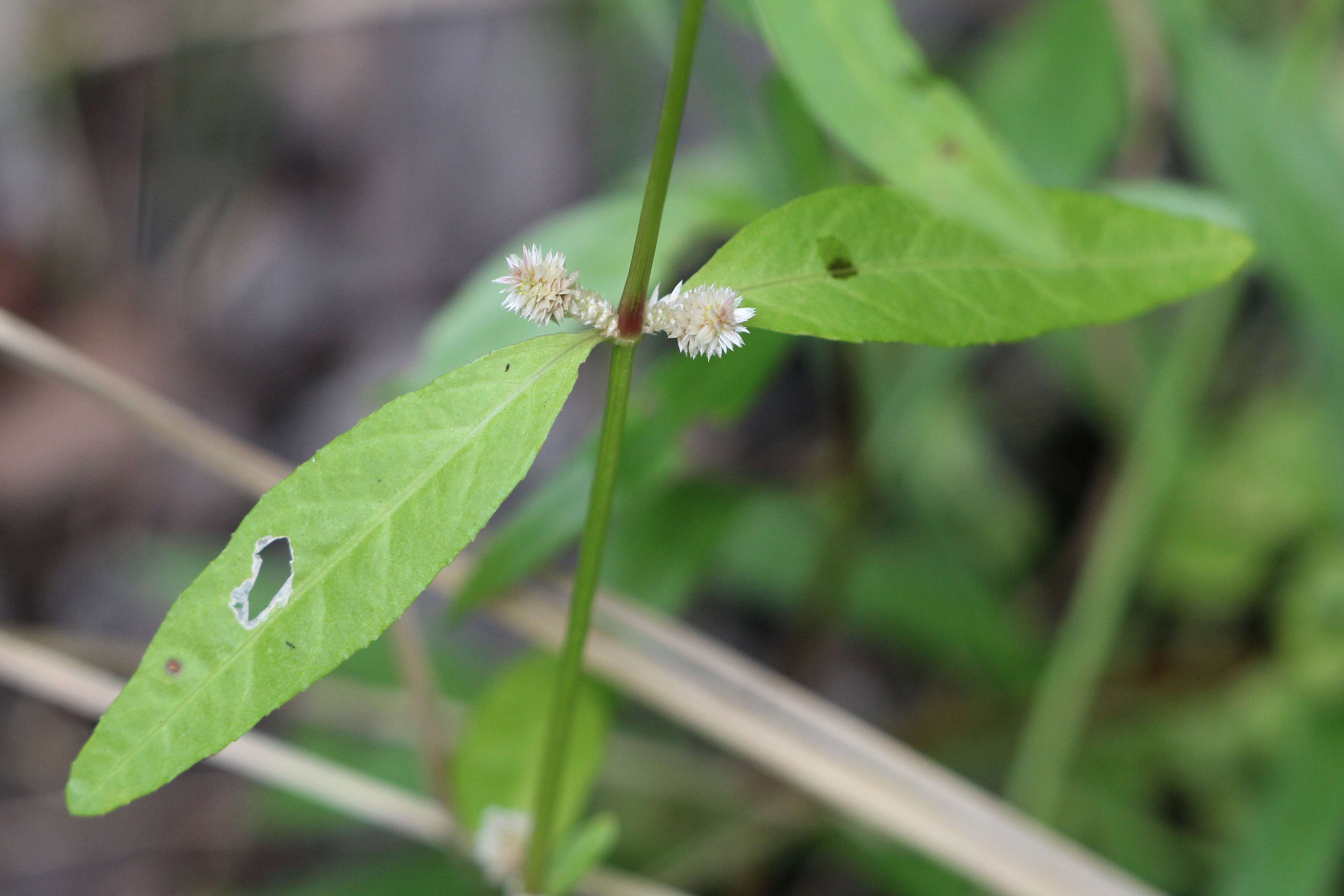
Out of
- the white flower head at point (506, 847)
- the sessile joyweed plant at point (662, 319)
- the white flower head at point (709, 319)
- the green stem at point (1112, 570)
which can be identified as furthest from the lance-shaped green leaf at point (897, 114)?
the green stem at point (1112, 570)

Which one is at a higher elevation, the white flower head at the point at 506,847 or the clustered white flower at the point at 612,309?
the clustered white flower at the point at 612,309

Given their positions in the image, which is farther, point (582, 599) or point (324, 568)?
point (582, 599)

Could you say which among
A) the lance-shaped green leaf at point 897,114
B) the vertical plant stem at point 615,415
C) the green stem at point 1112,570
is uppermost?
the green stem at point 1112,570

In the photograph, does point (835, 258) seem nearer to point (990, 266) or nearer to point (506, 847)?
point (990, 266)

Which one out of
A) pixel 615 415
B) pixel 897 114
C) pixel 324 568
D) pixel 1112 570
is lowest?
pixel 324 568

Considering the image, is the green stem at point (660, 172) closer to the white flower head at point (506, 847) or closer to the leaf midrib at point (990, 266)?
the leaf midrib at point (990, 266)

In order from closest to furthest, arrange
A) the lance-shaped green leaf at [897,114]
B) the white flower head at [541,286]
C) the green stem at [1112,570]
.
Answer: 1. the lance-shaped green leaf at [897,114]
2. the white flower head at [541,286]
3. the green stem at [1112,570]

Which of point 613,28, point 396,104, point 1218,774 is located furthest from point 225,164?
point 1218,774

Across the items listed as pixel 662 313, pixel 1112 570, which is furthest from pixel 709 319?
pixel 1112 570
